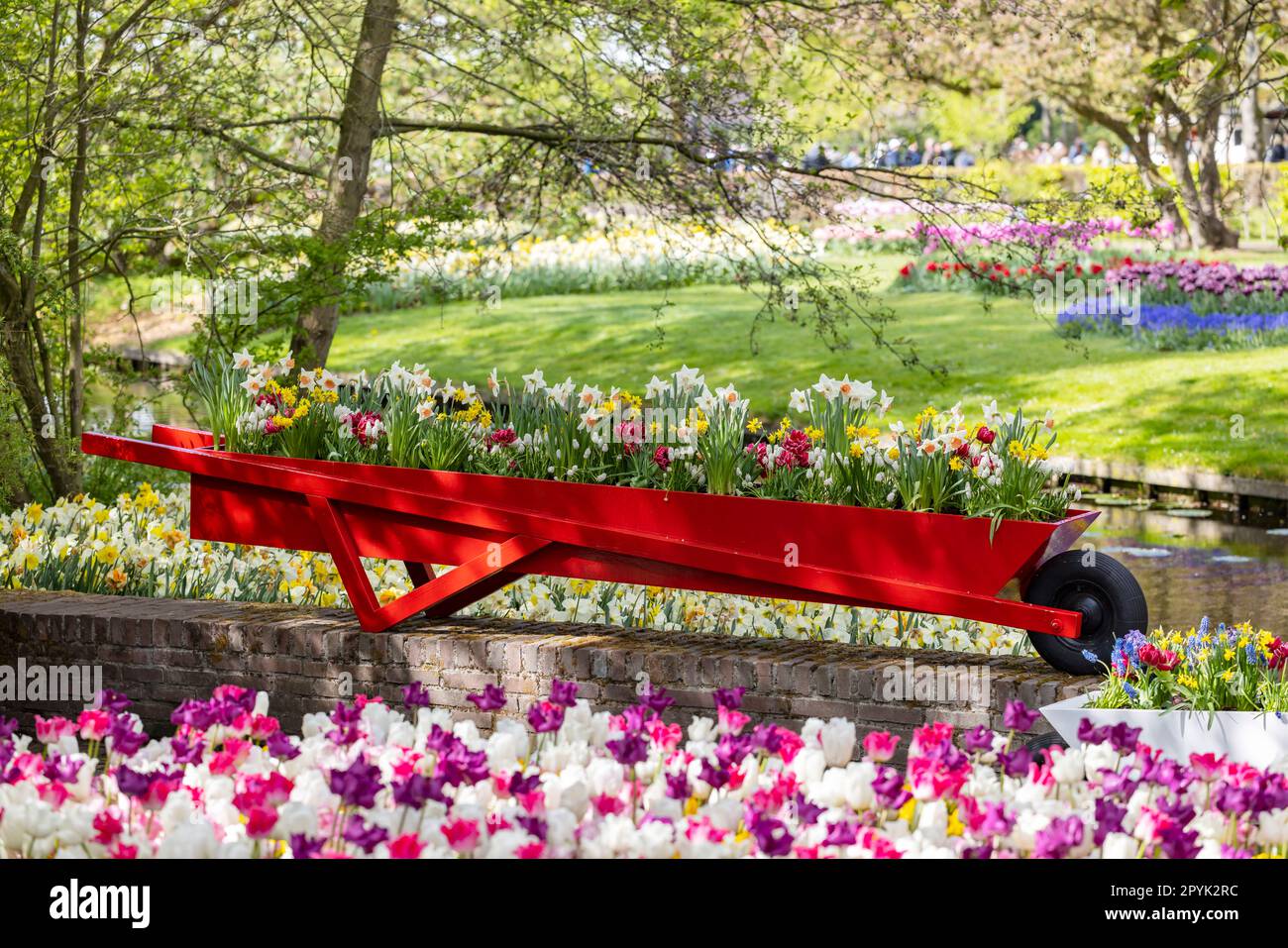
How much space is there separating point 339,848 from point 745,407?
9.52 ft

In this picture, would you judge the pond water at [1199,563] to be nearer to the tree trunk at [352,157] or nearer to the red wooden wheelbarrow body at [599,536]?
the red wooden wheelbarrow body at [599,536]

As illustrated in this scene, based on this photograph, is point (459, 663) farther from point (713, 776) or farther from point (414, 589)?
point (713, 776)

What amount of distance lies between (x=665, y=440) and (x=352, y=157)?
4816 millimetres

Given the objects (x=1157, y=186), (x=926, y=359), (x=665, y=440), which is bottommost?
(x=665, y=440)

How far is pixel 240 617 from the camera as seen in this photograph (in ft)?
18.6

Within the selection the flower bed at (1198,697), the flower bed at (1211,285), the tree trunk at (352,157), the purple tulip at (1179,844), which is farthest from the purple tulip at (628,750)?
the flower bed at (1211,285)

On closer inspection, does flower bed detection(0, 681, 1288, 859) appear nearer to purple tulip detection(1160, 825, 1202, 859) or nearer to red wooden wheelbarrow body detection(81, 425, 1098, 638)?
purple tulip detection(1160, 825, 1202, 859)

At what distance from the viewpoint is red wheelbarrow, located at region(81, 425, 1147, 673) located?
465cm

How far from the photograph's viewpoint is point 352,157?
9.42 m

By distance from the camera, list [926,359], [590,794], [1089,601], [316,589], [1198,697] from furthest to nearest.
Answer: [926,359], [316,589], [1089,601], [1198,697], [590,794]

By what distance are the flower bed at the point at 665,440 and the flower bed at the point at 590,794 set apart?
64.7 inches

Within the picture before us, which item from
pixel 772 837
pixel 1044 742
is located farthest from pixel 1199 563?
pixel 772 837
